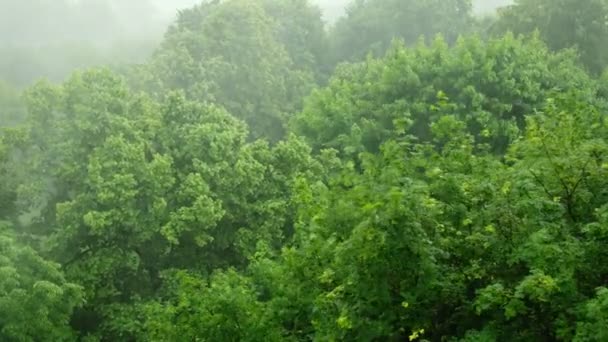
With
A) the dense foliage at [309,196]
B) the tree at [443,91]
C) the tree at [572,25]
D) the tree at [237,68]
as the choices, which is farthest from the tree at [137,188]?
the tree at [572,25]

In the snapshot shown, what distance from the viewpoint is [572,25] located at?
2791 cm

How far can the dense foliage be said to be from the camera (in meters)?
8.16

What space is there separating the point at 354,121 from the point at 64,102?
331 inches

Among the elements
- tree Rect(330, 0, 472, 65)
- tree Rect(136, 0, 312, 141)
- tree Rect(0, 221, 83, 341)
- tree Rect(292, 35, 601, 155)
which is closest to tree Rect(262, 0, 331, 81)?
tree Rect(330, 0, 472, 65)

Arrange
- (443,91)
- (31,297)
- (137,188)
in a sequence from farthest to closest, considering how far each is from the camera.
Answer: (443,91) → (137,188) → (31,297)

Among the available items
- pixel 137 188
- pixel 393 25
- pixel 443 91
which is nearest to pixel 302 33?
pixel 393 25

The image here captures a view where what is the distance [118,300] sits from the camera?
17.2 m

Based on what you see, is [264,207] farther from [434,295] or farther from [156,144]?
[434,295]

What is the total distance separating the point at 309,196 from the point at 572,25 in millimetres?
21517

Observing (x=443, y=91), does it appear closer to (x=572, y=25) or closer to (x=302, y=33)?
(x=572, y=25)

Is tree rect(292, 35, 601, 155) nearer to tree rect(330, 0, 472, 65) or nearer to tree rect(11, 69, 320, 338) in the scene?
tree rect(11, 69, 320, 338)

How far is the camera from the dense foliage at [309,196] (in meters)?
8.16

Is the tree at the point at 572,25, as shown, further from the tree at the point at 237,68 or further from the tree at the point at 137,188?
the tree at the point at 137,188

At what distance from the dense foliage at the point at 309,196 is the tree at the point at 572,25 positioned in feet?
0.39
